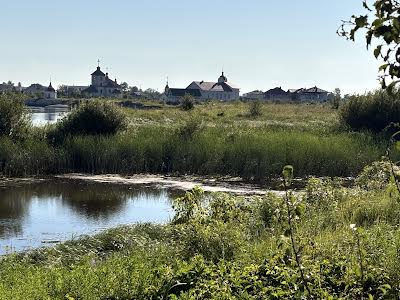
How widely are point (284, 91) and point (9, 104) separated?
9396 cm

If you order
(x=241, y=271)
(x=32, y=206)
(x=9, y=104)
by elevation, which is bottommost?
(x=32, y=206)

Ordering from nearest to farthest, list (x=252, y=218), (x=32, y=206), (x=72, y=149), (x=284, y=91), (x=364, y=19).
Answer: (x=364, y=19) → (x=252, y=218) → (x=32, y=206) → (x=72, y=149) → (x=284, y=91)

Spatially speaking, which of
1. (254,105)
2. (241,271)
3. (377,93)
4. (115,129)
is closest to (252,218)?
(241,271)

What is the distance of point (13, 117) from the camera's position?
20.0 meters

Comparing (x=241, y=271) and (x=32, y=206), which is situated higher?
(x=241, y=271)

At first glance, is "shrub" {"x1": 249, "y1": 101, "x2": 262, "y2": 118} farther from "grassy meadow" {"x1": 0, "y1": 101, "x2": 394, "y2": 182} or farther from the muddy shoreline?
the muddy shoreline

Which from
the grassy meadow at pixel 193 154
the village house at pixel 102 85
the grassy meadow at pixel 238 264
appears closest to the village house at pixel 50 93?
the village house at pixel 102 85

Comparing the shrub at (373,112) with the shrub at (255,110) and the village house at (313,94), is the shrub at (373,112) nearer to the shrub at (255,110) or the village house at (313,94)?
the shrub at (255,110)

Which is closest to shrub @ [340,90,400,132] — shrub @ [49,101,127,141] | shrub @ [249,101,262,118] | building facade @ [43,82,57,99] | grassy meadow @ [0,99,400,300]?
grassy meadow @ [0,99,400,300]

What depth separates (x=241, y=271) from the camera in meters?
5.08

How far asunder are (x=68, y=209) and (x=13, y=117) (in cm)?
755

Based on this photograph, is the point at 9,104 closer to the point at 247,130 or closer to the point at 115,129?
the point at 115,129

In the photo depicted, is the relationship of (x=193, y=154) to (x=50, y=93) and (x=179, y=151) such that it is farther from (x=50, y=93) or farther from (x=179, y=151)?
(x=50, y=93)

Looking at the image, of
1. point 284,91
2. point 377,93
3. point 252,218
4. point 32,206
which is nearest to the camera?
point 252,218
